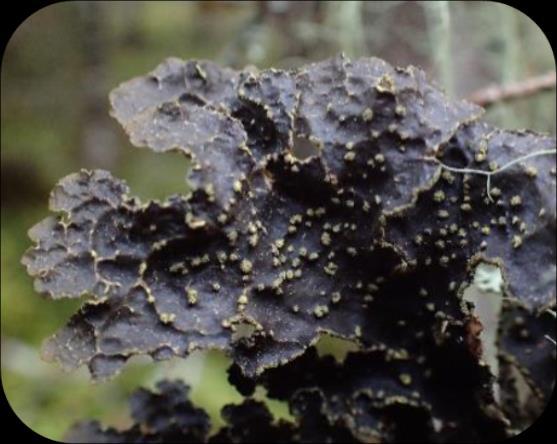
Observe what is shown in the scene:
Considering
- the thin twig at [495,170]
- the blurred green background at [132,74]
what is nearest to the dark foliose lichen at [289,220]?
the thin twig at [495,170]

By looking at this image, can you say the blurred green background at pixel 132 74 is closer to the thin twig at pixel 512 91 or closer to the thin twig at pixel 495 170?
the thin twig at pixel 512 91

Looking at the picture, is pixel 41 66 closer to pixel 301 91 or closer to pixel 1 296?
pixel 1 296

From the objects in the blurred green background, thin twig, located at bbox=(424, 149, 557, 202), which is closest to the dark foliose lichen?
thin twig, located at bbox=(424, 149, 557, 202)

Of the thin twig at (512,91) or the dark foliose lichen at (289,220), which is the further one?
the thin twig at (512,91)

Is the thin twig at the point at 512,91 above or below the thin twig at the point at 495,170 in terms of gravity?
above

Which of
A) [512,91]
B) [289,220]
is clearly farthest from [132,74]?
[289,220]

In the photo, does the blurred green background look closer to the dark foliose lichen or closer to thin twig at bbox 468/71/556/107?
thin twig at bbox 468/71/556/107
